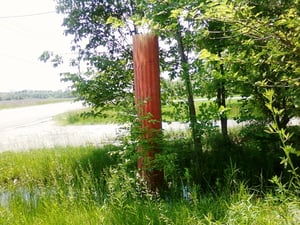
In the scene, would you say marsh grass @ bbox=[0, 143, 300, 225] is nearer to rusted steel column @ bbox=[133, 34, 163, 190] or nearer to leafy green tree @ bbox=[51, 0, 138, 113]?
rusted steel column @ bbox=[133, 34, 163, 190]

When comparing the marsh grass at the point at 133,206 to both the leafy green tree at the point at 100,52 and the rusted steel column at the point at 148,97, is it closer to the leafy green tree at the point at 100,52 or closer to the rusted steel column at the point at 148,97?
the rusted steel column at the point at 148,97

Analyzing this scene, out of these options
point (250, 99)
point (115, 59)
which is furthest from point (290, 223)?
point (115, 59)

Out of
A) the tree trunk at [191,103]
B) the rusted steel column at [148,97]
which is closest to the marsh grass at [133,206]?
the rusted steel column at [148,97]

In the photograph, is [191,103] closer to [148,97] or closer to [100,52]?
[148,97]

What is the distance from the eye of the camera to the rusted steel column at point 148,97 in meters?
3.02

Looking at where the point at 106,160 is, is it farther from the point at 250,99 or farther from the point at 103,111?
the point at 250,99

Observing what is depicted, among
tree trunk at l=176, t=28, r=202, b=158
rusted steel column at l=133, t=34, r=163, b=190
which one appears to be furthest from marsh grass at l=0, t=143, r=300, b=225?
tree trunk at l=176, t=28, r=202, b=158

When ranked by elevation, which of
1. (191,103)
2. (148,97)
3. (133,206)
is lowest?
(133,206)

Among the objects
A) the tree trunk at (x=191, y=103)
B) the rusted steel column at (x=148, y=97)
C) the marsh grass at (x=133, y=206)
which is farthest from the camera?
the tree trunk at (x=191, y=103)

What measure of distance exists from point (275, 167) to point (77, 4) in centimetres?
336

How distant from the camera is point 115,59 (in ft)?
15.4

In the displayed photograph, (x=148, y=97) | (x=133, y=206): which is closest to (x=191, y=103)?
(x=148, y=97)

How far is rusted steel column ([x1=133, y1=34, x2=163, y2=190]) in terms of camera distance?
3020 millimetres

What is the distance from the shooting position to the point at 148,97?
3053 mm
